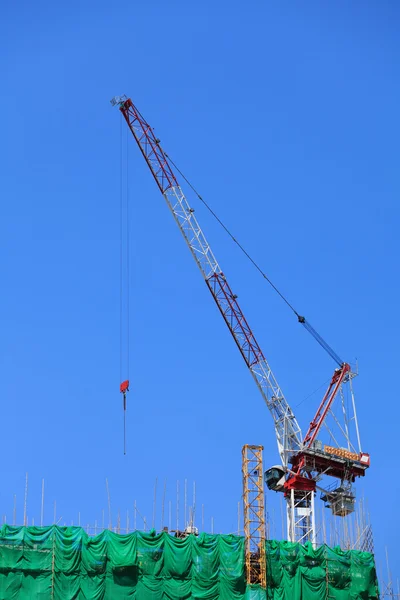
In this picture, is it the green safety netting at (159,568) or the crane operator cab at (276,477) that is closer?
the green safety netting at (159,568)

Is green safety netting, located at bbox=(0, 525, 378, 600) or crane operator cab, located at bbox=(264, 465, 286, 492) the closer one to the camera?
green safety netting, located at bbox=(0, 525, 378, 600)

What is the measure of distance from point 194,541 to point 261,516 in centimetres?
804

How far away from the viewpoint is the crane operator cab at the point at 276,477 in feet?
406

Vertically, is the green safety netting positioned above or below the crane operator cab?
below

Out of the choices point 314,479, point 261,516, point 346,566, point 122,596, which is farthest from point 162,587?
point 314,479

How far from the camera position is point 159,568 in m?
94.7

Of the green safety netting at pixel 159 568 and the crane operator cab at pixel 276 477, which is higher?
the crane operator cab at pixel 276 477

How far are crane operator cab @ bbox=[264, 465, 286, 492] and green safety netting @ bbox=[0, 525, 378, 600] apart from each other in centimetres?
1991

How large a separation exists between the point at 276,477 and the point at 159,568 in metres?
31.9

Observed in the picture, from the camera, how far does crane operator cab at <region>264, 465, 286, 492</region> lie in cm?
12362

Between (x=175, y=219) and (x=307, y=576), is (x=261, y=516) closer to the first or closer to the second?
(x=307, y=576)

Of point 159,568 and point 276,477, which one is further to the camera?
point 276,477

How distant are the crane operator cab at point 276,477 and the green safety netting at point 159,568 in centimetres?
1991

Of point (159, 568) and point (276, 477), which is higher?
point (276, 477)
